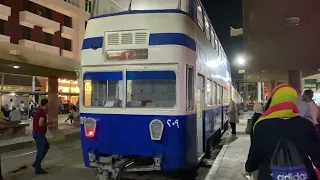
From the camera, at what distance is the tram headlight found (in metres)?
6.22

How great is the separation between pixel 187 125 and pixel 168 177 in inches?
86.1

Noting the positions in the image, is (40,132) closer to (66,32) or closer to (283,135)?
(283,135)

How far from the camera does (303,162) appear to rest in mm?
2756

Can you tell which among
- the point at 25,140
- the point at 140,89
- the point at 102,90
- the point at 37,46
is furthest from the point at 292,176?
the point at 37,46

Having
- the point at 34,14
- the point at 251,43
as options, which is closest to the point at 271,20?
the point at 251,43

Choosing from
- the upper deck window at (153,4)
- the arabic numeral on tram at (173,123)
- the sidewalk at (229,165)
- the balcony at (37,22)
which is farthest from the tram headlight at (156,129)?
the balcony at (37,22)

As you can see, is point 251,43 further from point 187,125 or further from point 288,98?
point 288,98

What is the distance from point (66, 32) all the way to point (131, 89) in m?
27.3

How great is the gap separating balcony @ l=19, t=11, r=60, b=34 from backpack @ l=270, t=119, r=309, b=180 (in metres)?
27.0

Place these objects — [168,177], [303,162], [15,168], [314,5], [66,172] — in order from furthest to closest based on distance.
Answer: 1. [15,168]
2. [66,172]
3. [168,177]
4. [314,5]
5. [303,162]

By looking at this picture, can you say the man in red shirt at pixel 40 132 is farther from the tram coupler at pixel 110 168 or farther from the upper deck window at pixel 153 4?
the upper deck window at pixel 153 4

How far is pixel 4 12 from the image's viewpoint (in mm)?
24516

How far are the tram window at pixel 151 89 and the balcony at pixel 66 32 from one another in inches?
1061

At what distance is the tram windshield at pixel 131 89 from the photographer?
6.41 meters
